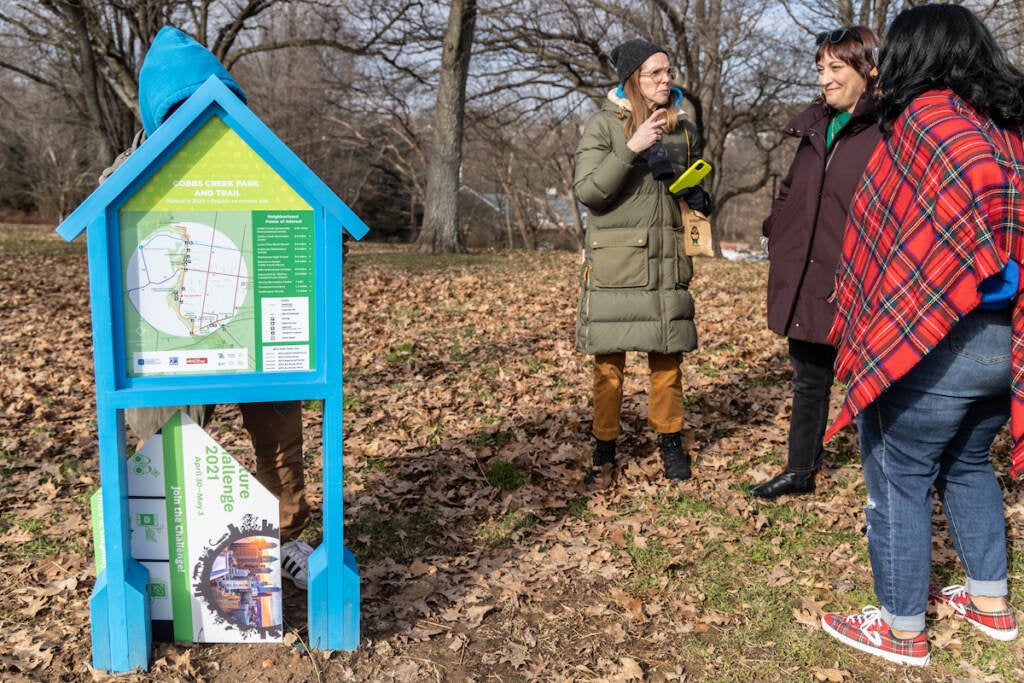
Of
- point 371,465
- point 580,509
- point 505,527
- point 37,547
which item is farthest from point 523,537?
point 37,547

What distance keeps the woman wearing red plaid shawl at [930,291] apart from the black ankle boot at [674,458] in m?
1.61

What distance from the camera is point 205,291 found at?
260 cm

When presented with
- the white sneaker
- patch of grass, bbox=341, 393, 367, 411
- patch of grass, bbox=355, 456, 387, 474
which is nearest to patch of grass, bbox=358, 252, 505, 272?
patch of grass, bbox=341, 393, 367, 411

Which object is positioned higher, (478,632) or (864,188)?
(864,188)

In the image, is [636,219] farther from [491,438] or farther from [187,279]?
[187,279]

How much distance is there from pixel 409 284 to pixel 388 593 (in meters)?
8.15

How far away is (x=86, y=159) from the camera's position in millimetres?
31000

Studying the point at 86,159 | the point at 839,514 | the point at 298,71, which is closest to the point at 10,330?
the point at 839,514

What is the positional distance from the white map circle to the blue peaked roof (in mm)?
172

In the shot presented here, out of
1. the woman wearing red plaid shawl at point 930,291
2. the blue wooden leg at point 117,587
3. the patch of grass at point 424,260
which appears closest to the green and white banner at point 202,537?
the blue wooden leg at point 117,587

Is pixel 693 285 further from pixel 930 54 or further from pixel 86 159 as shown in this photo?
pixel 86 159

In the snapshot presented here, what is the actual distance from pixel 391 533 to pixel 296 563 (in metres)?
0.71

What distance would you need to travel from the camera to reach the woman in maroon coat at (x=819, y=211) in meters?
3.62

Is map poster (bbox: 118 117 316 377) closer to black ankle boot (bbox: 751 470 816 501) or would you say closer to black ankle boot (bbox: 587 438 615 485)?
black ankle boot (bbox: 587 438 615 485)
